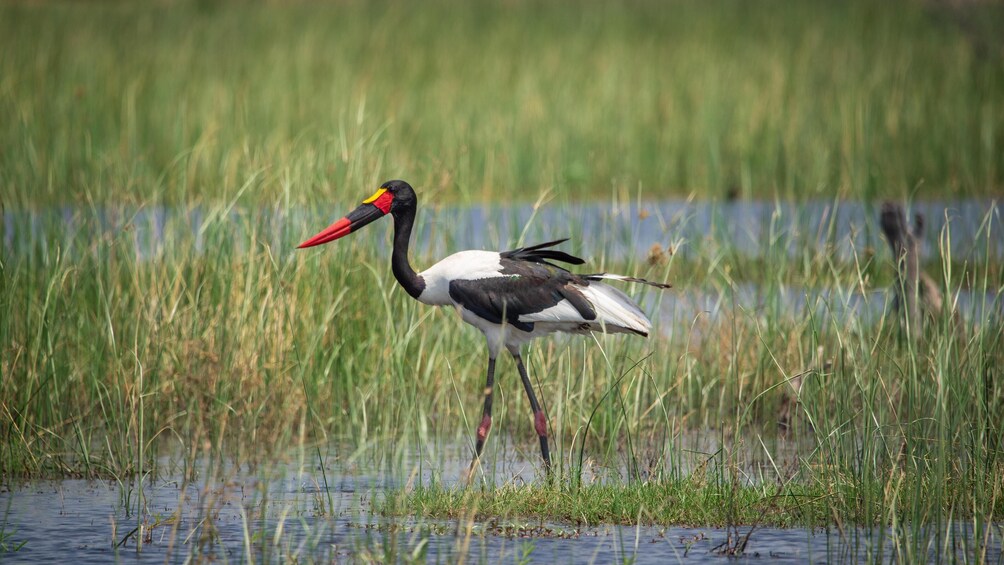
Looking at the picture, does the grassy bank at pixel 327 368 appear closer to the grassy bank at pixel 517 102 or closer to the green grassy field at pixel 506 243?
the green grassy field at pixel 506 243

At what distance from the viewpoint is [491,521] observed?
5234mm

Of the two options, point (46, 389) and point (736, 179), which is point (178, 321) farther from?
point (736, 179)

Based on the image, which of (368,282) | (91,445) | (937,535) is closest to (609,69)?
(368,282)

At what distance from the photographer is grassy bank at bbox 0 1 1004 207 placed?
1096cm

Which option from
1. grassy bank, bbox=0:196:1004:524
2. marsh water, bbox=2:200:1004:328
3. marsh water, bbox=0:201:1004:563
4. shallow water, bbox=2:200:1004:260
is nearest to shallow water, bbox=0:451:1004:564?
marsh water, bbox=0:201:1004:563

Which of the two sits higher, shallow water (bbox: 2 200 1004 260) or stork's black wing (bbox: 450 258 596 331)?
shallow water (bbox: 2 200 1004 260)

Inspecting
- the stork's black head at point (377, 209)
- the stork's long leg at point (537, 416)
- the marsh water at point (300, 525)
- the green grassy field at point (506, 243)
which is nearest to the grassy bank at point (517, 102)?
the green grassy field at point (506, 243)

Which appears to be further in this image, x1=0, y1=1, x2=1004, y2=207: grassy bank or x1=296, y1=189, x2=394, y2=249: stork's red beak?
x1=0, y1=1, x2=1004, y2=207: grassy bank

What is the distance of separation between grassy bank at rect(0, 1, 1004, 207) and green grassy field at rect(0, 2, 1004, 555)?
2.6 inches

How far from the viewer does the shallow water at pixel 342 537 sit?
15.4 feet

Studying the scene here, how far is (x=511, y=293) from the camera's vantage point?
598cm

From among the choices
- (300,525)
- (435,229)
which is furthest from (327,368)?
(435,229)

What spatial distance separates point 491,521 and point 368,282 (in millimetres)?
2344

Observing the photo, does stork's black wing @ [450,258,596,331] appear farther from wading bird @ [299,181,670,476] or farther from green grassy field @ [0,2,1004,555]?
green grassy field @ [0,2,1004,555]
